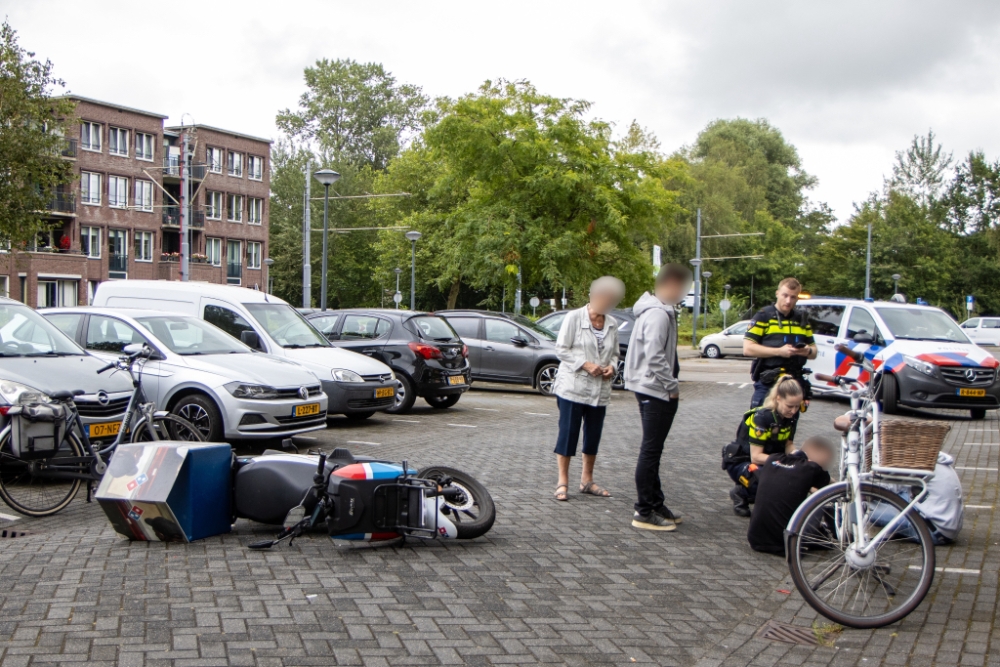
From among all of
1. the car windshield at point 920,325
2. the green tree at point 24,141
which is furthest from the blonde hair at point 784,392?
the green tree at point 24,141

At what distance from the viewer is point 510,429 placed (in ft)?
43.0

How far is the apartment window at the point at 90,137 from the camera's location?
2219 inches

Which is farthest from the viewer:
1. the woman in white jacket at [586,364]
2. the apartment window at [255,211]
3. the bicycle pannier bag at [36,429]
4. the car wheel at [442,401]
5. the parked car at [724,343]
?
the apartment window at [255,211]

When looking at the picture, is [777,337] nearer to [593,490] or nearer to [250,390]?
[593,490]

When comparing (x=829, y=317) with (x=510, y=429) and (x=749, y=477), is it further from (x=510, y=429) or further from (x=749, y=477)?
(x=749, y=477)

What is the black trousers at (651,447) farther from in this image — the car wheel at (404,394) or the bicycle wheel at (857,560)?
the car wheel at (404,394)

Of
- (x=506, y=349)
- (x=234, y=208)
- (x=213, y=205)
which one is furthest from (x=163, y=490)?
(x=234, y=208)

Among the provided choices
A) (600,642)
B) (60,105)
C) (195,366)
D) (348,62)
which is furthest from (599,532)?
(348,62)

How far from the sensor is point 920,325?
1619 cm

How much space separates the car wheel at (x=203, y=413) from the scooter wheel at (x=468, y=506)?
4279 millimetres

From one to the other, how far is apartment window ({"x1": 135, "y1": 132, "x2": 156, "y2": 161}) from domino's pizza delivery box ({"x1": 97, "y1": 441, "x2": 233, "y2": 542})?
192ft

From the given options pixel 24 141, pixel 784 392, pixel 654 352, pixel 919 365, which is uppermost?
pixel 24 141

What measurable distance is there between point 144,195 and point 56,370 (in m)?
56.0

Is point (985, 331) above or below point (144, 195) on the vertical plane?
below
